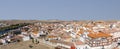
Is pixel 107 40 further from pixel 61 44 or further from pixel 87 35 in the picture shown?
pixel 61 44

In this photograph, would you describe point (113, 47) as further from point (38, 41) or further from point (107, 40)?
point (38, 41)

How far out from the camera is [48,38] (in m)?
115

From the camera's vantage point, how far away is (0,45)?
121m

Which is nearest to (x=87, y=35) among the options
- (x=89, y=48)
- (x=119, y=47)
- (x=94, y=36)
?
(x=94, y=36)

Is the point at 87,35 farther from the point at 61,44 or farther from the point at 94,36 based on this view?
the point at 61,44

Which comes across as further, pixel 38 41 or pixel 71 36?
pixel 71 36

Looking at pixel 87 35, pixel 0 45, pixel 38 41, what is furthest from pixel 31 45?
pixel 87 35

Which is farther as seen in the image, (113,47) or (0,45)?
(0,45)

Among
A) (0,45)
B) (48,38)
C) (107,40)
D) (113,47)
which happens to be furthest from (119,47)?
(0,45)

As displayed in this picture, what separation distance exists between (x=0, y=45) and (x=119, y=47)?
39814mm

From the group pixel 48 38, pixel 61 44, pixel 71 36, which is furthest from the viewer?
pixel 71 36

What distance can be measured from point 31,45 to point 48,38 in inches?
390

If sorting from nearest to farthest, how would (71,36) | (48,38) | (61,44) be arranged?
(61,44), (48,38), (71,36)

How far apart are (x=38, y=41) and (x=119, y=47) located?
24140 mm
